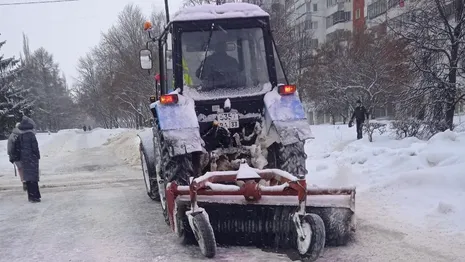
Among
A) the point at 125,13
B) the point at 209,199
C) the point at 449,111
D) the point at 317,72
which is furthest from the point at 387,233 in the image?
the point at 125,13

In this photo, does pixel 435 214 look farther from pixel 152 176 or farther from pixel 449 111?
pixel 449 111

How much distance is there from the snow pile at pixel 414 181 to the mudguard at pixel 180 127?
8.02 feet

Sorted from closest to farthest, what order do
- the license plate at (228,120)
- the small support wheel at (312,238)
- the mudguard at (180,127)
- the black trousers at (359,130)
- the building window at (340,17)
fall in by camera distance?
the small support wheel at (312,238)
the mudguard at (180,127)
the license plate at (228,120)
the black trousers at (359,130)
the building window at (340,17)

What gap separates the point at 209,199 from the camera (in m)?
4.54

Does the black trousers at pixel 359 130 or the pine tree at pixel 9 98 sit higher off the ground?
the pine tree at pixel 9 98

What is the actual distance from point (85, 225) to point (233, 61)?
2921 millimetres

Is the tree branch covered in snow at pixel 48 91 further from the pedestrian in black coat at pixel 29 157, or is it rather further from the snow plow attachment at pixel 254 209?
the snow plow attachment at pixel 254 209

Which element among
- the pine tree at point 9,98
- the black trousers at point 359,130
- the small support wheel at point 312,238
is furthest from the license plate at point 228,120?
the pine tree at point 9,98

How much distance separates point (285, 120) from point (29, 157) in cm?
521

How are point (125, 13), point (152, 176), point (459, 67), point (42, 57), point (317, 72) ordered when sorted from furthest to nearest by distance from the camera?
point (42, 57), point (125, 13), point (317, 72), point (459, 67), point (152, 176)

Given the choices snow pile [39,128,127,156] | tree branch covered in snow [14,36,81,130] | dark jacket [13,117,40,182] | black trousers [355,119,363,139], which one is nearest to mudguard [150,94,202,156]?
dark jacket [13,117,40,182]

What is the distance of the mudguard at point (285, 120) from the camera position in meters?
5.28

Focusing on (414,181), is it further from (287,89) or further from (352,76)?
(352,76)

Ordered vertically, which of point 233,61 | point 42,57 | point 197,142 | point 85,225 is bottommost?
point 85,225
